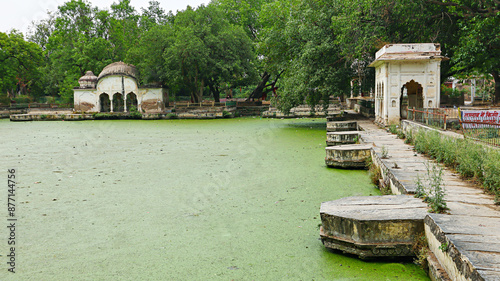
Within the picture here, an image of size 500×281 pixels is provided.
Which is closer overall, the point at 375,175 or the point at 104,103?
the point at 375,175

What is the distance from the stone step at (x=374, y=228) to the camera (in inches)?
155

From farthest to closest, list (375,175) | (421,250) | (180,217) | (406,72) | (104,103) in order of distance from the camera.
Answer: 1. (104,103)
2. (406,72)
3. (375,175)
4. (180,217)
5. (421,250)

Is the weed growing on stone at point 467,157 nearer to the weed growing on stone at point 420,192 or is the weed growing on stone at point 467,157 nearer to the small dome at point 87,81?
the weed growing on stone at point 420,192

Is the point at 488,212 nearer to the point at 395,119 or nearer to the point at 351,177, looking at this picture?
the point at 351,177

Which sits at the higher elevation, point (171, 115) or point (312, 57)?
point (312, 57)

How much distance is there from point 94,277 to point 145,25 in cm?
3966

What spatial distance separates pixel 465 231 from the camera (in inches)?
137

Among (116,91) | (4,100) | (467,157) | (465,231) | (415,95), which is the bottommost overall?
(465,231)

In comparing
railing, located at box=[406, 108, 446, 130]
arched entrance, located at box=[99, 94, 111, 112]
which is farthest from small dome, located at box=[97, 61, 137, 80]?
railing, located at box=[406, 108, 446, 130]

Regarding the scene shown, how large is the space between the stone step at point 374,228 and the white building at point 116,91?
27.7m

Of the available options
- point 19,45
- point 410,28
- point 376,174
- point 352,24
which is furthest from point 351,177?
point 19,45

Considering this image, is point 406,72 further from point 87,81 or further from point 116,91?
point 87,81

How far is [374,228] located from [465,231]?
0.80m

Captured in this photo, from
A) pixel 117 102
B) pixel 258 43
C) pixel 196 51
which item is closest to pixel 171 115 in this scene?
pixel 196 51
